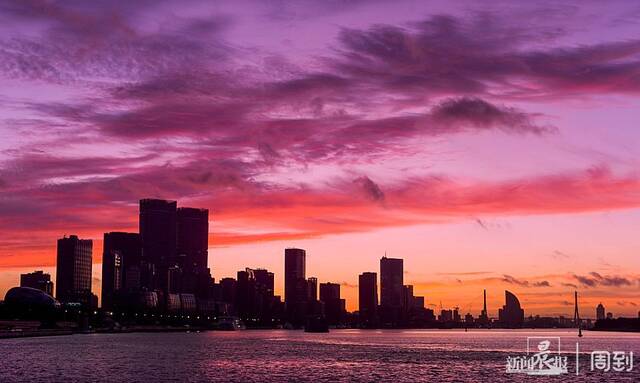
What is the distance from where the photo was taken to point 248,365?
18125 cm

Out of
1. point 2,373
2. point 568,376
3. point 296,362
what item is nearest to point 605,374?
point 568,376

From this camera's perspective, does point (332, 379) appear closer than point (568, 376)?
Yes

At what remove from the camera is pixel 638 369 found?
582 feet

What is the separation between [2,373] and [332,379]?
59.3 metres

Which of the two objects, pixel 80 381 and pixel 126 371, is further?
pixel 126 371

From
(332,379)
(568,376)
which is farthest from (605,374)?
(332,379)

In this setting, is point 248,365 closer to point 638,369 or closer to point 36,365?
point 36,365

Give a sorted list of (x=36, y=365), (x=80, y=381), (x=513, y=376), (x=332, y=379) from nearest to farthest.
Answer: (x=80, y=381) < (x=332, y=379) < (x=513, y=376) < (x=36, y=365)

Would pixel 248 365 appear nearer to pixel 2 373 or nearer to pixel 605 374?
pixel 2 373

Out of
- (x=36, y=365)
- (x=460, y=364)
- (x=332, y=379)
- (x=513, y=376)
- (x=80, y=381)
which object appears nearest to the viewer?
(x=80, y=381)

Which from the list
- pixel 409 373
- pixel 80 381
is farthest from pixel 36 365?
pixel 409 373

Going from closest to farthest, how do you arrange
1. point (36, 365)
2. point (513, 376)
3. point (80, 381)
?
point (80, 381) → point (513, 376) → point (36, 365)

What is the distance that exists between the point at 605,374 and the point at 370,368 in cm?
4655

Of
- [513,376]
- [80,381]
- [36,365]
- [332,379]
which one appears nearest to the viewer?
[80,381]
